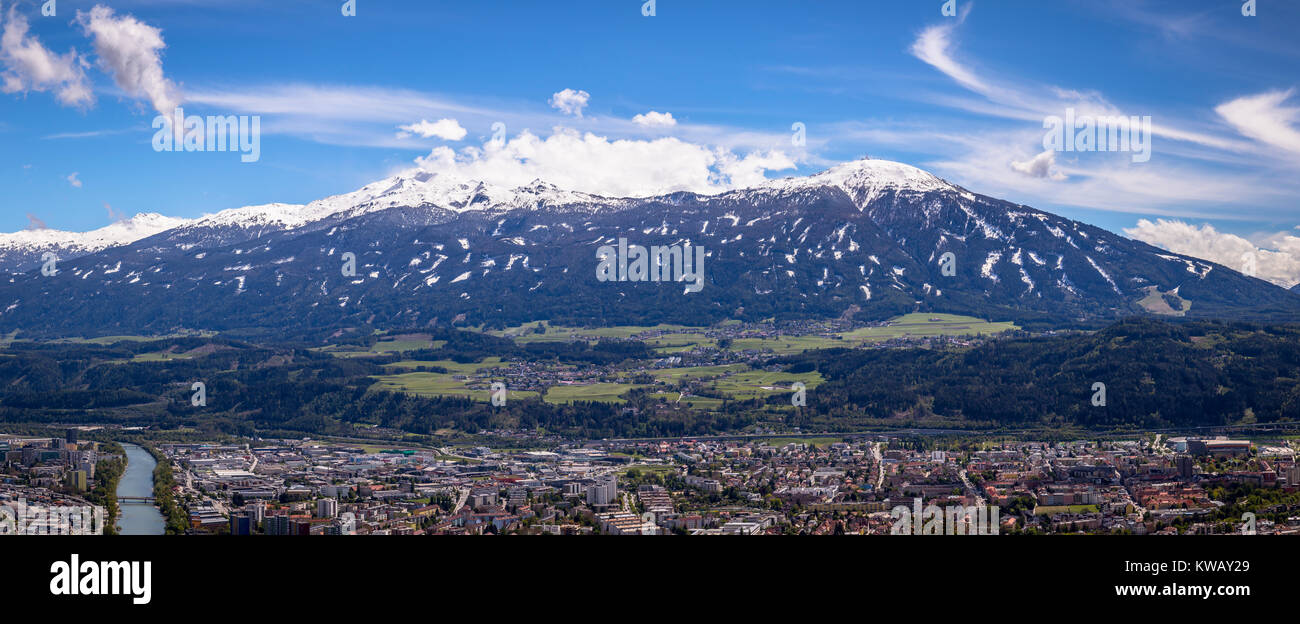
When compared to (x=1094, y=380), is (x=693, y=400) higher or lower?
lower

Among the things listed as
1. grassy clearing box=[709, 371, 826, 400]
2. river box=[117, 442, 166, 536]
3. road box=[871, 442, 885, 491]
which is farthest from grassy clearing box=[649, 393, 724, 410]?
river box=[117, 442, 166, 536]

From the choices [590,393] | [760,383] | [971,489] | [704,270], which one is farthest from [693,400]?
[704,270]

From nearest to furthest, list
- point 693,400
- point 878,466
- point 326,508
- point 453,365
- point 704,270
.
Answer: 1. point 326,508
2. point 878,466
3. point 693,400
4. point 453,365
5. point 704,270

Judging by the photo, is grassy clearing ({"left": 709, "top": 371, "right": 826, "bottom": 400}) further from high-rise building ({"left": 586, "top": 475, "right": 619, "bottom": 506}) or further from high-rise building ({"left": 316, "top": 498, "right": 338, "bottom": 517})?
high-rise building ({"left": 316, "top": 498, "right": 338, "bottom": 517})

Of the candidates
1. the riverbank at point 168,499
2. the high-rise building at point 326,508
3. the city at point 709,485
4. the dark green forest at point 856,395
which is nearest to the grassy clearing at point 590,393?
the dark green forest at point 856,395

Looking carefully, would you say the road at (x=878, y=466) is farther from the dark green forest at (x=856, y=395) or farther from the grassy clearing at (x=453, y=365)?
the grassy clearing at (x=453, y=365)

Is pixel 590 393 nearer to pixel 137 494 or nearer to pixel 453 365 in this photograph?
pixel 453 365
